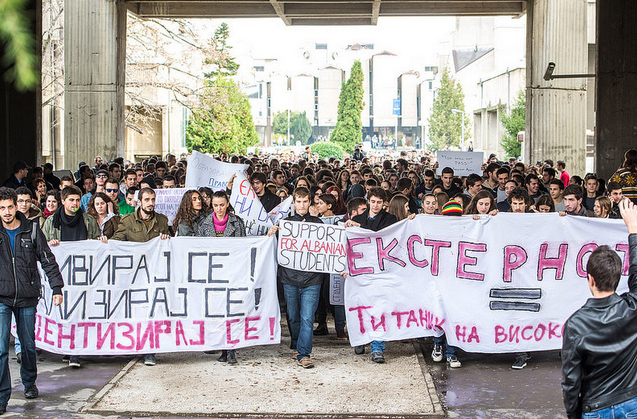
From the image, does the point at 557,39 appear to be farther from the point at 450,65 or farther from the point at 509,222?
the point at 450,65

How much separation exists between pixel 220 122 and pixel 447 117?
6121cm

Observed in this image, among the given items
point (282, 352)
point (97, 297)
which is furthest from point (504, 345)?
point (97, 297)

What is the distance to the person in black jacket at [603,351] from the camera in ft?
13.0

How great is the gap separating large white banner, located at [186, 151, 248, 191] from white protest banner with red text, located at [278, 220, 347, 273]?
4.77 meters

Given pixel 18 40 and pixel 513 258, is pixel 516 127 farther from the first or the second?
pixel 18 40

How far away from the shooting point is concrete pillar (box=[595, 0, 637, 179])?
16.3m

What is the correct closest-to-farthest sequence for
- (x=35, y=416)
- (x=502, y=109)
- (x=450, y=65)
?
1. (x=35, y=416)
2. (x=502, y=109)
3. (x=450, y=65)

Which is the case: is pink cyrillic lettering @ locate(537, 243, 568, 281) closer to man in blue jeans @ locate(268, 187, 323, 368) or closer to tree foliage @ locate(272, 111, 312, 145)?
man in blue jeans @ locate(268, 187, 323, 368)

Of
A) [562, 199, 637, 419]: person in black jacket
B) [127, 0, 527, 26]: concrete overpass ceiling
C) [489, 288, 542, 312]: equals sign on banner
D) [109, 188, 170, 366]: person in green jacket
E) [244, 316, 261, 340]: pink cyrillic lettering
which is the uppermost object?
[127, 0, 527, 26]: concrete overpass ceiling

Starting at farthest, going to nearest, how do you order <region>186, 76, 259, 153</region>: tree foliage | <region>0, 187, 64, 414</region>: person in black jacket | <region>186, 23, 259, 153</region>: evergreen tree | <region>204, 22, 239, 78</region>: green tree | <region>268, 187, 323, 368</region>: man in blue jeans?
<region>186, 76, 259, 153</region>: tree foliage → <region>186, 23, 259, 153</region>: evergreen tree → <region>204, 22, 239, 78</region>: green tree → <region>268, 187, 323, 368</region>: man in blue jeans → <region>0, 187, 64, 414</region>: person in black jacket

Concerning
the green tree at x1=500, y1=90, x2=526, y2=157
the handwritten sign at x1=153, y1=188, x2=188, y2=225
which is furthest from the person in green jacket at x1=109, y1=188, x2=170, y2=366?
the green tree at x1=500, y1=90, x2=526, y2=157

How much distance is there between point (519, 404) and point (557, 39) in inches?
635

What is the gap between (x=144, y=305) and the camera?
8422 millimetres

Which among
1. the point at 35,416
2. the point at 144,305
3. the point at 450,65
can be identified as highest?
the point at 450,65
